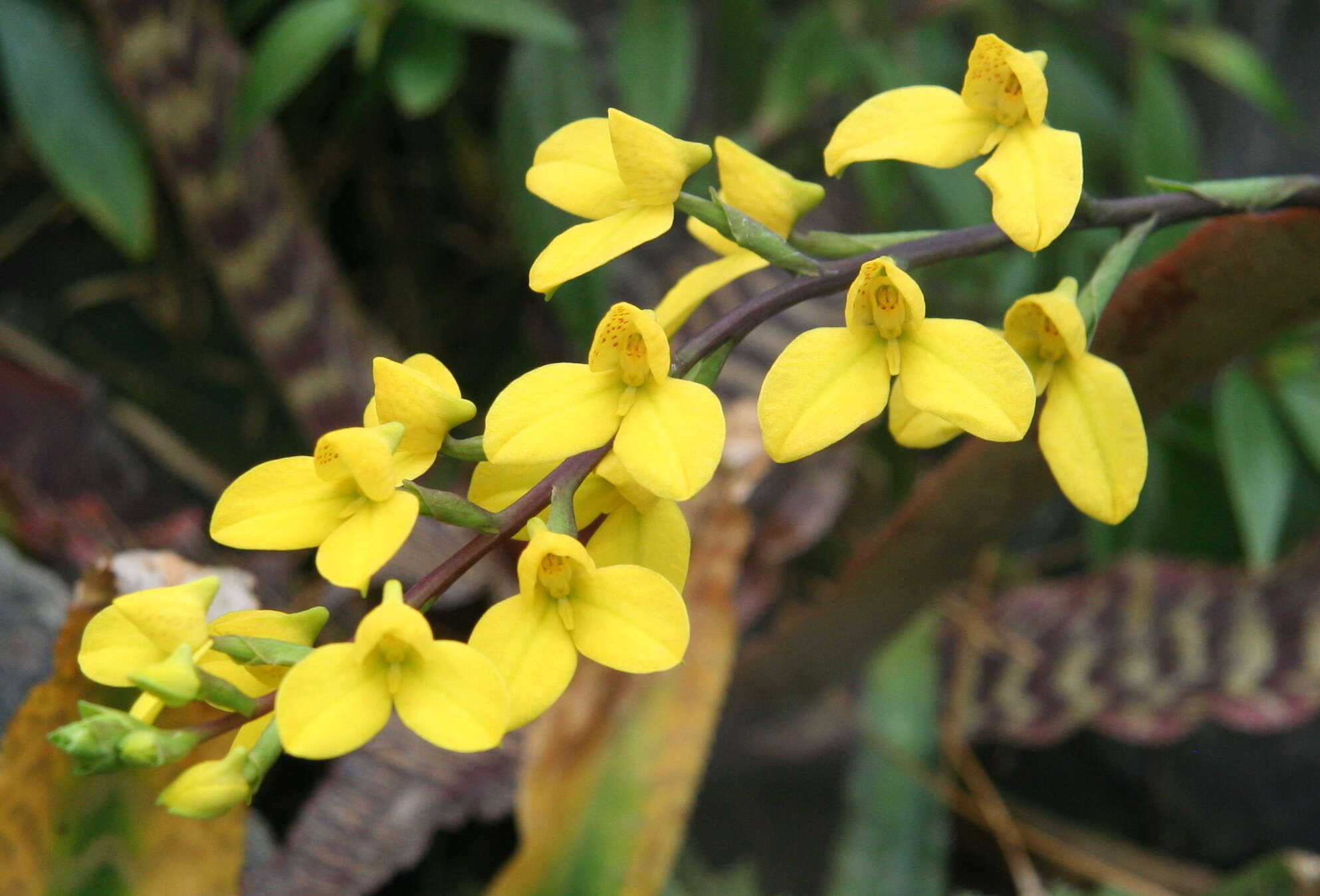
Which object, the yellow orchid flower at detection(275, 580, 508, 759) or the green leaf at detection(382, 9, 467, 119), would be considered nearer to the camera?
the yellow orchid flower at detection(275, 580, 508, 759)

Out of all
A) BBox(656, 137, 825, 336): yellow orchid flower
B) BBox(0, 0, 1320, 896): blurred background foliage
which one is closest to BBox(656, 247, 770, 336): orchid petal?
BBox(656, 137, 825, 336): yellow orchid flower

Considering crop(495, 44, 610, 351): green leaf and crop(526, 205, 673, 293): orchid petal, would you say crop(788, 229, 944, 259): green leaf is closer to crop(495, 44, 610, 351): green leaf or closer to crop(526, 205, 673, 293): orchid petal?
crop(526, 205, 673, 293): orchid petal

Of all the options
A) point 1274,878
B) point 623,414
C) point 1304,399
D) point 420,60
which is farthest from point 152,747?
point 1304,399

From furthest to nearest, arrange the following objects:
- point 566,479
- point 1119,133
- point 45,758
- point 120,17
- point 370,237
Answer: point 370,237
point 1119,133
point 120,17
point 45,758
point 566,479

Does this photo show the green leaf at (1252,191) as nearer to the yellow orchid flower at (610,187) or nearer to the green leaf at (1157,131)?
the yellow orchid flower at (610,187)

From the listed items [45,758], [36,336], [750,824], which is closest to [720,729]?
[750,824]

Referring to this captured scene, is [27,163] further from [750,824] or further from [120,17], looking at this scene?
[750,824]

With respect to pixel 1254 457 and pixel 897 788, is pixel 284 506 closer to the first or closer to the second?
pixel 897 788
